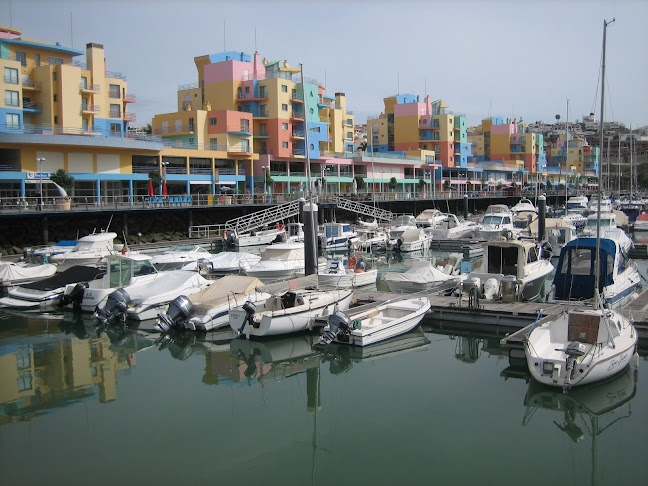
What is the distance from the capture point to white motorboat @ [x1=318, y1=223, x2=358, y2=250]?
4016 centimetres

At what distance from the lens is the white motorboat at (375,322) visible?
1684 centimetres

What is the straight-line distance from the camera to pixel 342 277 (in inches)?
964

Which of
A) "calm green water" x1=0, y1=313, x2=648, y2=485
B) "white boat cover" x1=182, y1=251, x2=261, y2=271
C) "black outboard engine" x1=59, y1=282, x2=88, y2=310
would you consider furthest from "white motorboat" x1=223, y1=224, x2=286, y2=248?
"calm green water" x1=0, y1=313, x2=648, y2=485

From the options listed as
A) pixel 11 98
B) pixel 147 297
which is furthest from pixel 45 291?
pixel 11 98

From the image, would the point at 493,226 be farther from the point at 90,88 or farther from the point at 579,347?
the point at 90,88

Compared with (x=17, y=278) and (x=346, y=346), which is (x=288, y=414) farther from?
(x=17, y=278)

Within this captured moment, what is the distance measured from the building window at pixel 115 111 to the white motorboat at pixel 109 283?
34.8m

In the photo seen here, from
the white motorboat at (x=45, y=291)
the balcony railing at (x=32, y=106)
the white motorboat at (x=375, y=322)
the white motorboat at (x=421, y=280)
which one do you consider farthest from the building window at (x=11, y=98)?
the white motorboat at (x=375, y=322)

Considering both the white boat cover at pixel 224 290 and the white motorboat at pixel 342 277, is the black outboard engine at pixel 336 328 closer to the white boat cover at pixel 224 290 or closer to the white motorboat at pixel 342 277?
the white boat cover at pixel 224 290

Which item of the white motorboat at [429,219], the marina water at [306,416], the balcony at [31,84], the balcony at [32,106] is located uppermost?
the balcony at [31,84]

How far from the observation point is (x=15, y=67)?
150ft

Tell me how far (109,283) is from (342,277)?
8795 mm

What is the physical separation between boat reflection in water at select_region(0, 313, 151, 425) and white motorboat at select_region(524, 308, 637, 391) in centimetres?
981

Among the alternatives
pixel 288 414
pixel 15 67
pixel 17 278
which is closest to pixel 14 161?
pixel 15 67
